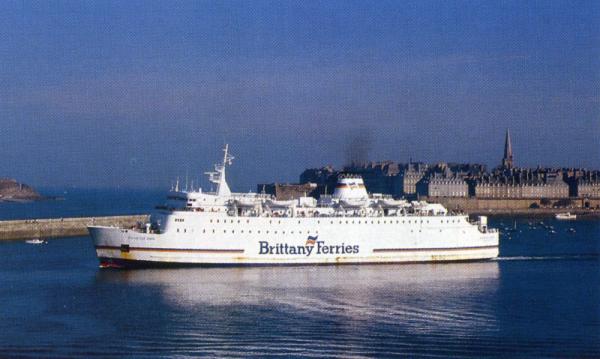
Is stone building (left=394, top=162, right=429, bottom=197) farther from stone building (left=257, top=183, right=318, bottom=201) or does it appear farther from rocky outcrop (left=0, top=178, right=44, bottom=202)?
rocky outcrop (left=0, top=178, right=44, bottom=202)

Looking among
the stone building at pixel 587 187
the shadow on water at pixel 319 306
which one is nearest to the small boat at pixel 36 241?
the shadow on water at pixel 319 306

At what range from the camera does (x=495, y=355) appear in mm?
18781

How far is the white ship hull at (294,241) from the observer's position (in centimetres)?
3216

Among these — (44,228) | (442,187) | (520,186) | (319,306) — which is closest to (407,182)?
(442,187)

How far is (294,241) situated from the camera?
33500 millimetres

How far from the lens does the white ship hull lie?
3216 centimetres

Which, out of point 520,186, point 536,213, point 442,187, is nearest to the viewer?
point 536,213

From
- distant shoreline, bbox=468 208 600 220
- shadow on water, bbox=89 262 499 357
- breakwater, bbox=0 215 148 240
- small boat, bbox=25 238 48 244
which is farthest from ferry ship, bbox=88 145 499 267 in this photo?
distant shoreline, bbox=468 208 600 220

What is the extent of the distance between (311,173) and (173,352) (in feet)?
318

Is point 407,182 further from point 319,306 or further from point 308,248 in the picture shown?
point 319,306

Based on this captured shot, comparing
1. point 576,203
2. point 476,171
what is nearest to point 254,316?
point 576,203

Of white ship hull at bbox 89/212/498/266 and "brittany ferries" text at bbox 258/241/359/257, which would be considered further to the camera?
"brittany ferries" text at bbox 258/241/359/257

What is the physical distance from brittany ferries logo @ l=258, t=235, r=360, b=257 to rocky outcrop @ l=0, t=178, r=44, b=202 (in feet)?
360

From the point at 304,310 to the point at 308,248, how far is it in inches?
386
